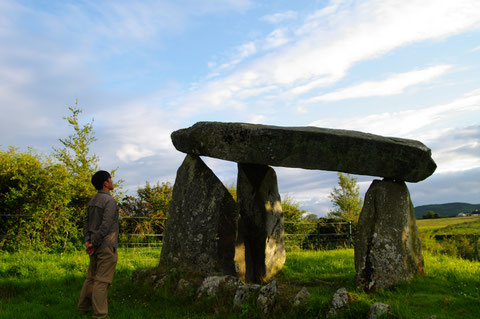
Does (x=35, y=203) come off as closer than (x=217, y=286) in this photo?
No

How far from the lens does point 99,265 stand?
6918 millimetres

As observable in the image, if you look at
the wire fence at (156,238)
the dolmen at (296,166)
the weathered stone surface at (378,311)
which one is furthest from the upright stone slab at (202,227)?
the wire fence at (156,238)

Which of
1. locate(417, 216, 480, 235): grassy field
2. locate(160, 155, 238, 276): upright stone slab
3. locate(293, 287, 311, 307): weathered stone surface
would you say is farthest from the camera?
locate(417, 216, 480, 235): grassy field

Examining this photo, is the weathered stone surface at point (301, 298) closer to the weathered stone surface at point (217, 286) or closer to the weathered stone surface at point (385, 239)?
the weathered stone surface at point (217, 286)

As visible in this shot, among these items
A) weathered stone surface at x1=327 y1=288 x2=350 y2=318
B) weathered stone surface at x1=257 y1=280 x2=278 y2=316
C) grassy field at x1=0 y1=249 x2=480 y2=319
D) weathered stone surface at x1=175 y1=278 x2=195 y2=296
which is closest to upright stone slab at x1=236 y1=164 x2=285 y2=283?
grassy field at x1=0 y1=249 x2=480 y2=319

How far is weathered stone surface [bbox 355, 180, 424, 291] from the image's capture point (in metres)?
8.52

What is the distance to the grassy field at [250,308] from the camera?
23.5 ft

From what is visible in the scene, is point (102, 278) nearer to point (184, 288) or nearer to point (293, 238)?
point (184, 288)

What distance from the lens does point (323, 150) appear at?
8.67 m

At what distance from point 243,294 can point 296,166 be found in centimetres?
305

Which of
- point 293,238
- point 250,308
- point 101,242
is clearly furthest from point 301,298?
point 293,238

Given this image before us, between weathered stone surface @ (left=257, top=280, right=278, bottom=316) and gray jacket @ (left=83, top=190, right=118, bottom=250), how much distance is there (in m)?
2.78

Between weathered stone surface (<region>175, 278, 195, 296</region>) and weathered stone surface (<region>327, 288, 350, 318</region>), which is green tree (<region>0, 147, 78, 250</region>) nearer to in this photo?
weathered stone surface (<region>175, 278, 195, 296</region>)

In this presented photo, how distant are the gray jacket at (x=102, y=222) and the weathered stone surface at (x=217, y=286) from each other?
80.7 inches
